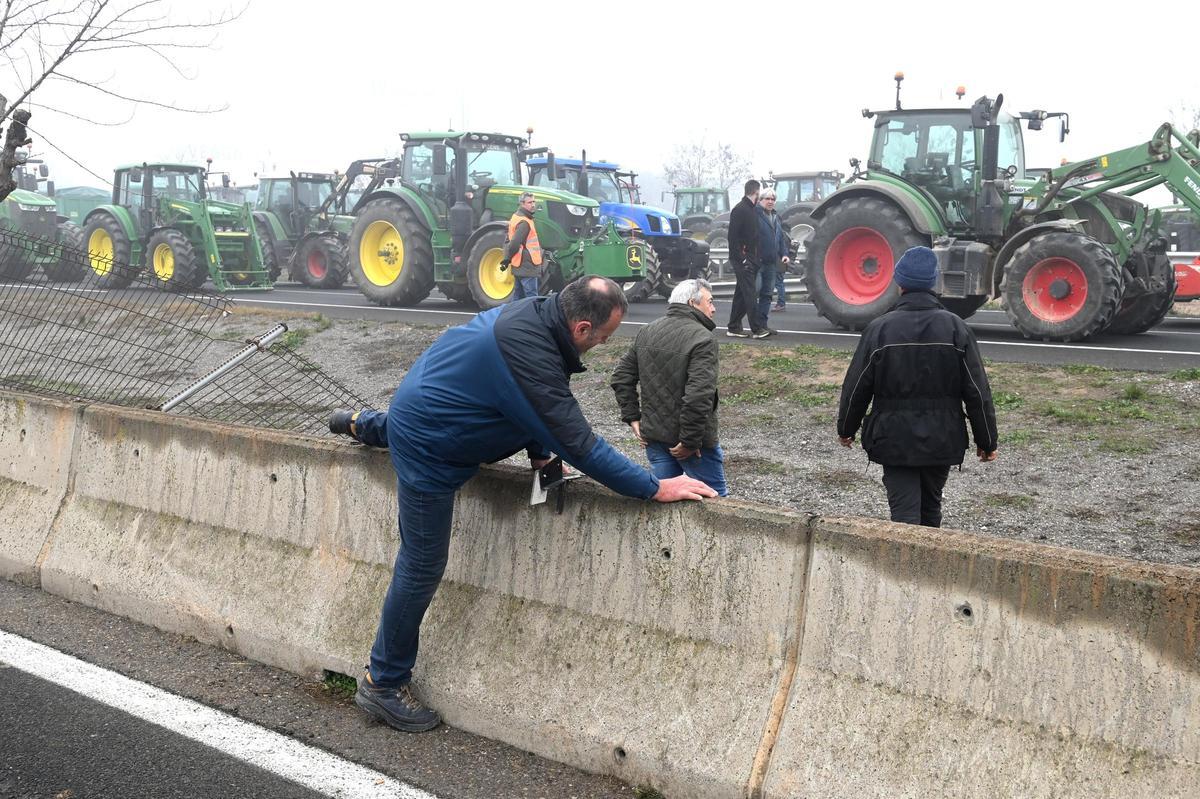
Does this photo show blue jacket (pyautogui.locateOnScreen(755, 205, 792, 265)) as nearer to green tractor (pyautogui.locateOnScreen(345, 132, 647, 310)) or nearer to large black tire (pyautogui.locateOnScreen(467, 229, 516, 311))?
green tractor (pyautogui.locateOnScreen(345, 132, 647, 310))

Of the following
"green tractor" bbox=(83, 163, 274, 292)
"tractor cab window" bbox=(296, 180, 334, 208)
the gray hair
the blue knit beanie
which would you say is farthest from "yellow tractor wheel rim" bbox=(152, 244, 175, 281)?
the blue knit beanie

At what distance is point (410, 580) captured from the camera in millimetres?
4223

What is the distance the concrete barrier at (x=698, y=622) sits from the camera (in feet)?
10.1

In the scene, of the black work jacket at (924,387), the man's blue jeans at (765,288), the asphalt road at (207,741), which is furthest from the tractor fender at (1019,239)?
the asphalt road at (207,741)

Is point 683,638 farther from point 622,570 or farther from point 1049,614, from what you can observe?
point 1049,614

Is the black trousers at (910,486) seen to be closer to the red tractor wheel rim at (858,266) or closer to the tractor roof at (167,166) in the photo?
the red tractor wheel rim at (858,266)

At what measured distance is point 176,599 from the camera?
17.2 ft

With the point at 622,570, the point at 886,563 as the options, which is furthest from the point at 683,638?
the point at 886,563

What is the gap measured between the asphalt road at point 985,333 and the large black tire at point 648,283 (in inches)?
8.4

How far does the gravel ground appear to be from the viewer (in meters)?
7.18

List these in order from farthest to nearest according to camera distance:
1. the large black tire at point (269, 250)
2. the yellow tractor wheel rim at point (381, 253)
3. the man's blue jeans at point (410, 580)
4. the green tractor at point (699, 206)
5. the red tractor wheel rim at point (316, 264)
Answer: the green tractor at point (699, 206), the large black tire at point (269, 250), the red tractor wheel rim at point (316, 264), the yellow tractor wheel rim at point (381, 253), the man's blue jeans at point (410, 580)

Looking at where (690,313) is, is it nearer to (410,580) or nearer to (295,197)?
(410,580)

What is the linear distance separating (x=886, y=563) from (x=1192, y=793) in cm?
95

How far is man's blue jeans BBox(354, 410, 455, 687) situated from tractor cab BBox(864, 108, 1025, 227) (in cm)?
1164
